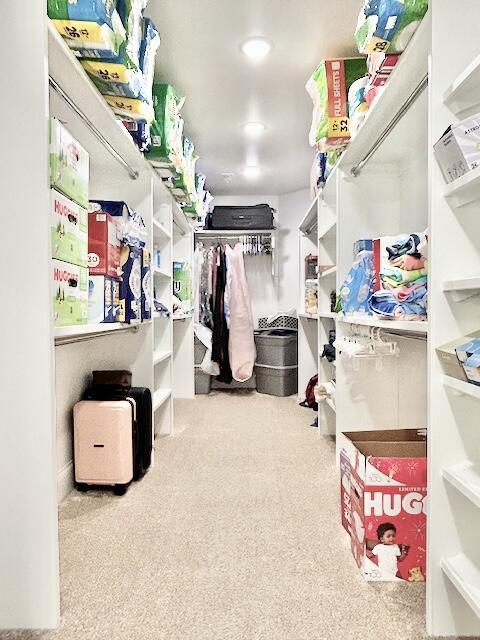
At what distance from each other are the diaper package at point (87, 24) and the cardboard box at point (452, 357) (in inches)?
49.5

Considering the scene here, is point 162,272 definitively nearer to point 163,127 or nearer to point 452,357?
point 163,127

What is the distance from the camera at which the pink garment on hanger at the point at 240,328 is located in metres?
4.38

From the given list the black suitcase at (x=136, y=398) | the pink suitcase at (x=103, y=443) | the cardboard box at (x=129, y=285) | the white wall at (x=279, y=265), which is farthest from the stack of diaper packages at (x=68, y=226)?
the white wall at (x=279, y=265)

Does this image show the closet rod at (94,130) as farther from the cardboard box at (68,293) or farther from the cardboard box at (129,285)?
the cardboard box at (68,293)

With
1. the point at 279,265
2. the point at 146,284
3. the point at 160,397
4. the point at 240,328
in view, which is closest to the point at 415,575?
the point at 146,284

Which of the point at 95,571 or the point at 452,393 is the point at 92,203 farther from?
the point at 452,393

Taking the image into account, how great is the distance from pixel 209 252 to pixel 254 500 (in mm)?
3033

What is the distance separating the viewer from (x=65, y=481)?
1.99 meters

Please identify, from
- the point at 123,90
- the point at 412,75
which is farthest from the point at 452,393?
the point at 123,90

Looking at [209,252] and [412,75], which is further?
[209,252]

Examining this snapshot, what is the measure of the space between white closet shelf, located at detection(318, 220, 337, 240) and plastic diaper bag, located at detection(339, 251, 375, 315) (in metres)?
0.55

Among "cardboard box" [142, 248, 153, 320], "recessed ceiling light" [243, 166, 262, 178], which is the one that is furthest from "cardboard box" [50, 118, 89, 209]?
"recessed ceiling light" [243, 166, 262, 178]

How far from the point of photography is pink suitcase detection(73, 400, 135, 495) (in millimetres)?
1975

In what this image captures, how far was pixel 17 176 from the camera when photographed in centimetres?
114
